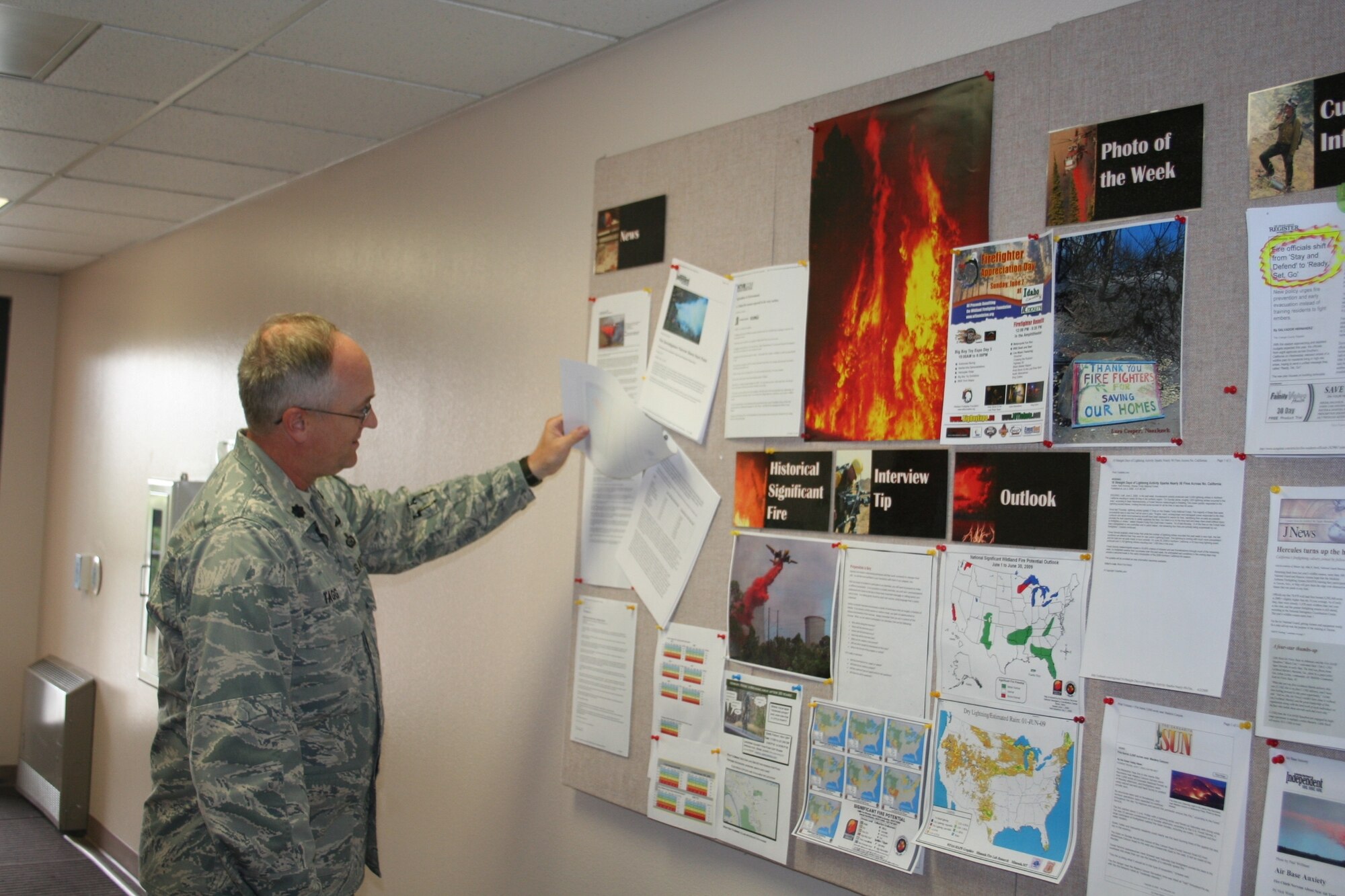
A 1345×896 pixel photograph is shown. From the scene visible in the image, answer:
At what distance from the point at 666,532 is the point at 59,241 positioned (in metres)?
4.60

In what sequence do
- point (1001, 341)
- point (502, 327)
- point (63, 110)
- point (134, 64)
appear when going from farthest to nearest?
point (63, 110) → point (502, 327) → point (134, 64) → point (1001, 341)

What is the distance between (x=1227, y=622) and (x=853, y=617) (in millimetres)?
649

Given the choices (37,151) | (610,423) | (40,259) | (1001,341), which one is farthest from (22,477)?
(1001,341)

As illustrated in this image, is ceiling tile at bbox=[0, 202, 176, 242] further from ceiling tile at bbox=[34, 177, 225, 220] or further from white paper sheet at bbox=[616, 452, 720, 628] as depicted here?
white paper sheet at bbox=[616, 452, 720, 628]

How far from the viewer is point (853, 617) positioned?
1.93 metres

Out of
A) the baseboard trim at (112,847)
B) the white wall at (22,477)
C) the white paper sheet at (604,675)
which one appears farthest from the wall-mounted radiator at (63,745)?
the white paper sheet at (604,675)

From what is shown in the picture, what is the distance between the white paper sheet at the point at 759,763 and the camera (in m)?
2.01

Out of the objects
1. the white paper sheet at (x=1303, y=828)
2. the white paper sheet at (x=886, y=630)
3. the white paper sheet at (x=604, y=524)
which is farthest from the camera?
the white paper sheet at (x=604, y=524)

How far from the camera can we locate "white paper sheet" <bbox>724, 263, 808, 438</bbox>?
2064 mm

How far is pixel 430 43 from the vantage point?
103 inches

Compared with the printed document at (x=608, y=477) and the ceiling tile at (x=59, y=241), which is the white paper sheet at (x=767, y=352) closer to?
the printed document at (x=608, y=477)

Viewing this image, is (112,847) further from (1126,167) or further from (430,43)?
(1126,167)

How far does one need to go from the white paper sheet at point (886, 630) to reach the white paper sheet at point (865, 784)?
4 cm

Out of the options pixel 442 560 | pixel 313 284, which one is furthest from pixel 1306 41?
pixel 313 284
